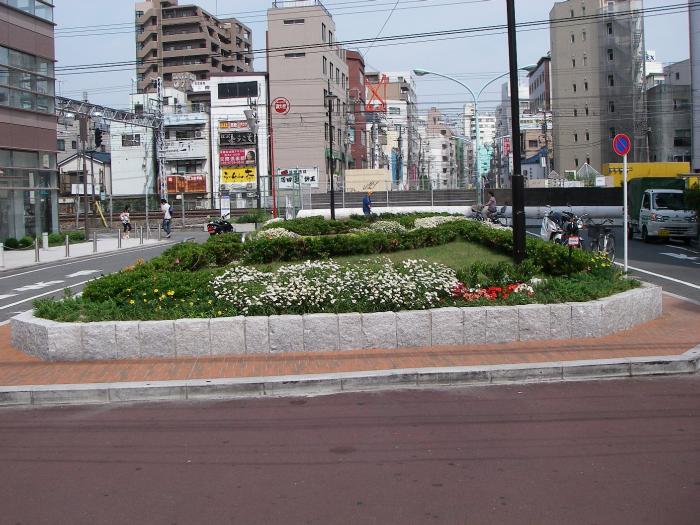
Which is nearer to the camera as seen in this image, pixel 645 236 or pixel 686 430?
pixel 686 430

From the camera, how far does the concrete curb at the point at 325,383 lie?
27.3 ft

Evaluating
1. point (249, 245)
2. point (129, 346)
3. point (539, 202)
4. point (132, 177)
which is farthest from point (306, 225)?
point (132, 177)

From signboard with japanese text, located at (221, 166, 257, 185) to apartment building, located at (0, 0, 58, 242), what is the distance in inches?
1394

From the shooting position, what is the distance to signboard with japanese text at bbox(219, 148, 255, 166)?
74.8 m

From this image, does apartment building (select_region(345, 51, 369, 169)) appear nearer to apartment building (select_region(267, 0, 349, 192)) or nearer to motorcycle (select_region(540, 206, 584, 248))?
apartment building (select_region(267, 0, 349, 192))

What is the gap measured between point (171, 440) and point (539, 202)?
4466 centimetres

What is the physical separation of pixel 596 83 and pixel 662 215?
163 feet

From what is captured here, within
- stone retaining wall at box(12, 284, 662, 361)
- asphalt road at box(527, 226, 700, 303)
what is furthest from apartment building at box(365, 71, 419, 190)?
stone retaining wall at box(12, 284, 662, 361)

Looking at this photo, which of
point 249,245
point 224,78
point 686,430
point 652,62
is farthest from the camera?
point 652,62

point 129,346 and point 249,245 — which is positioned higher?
point 249,245

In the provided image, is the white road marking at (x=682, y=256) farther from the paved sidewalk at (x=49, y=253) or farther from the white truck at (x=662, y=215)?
the paved sidewalk at (x=49, y=253)

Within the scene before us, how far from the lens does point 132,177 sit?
263 ft

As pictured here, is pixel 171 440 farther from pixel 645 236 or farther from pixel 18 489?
pixel 645 236

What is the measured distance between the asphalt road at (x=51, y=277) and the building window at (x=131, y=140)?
160 ft
